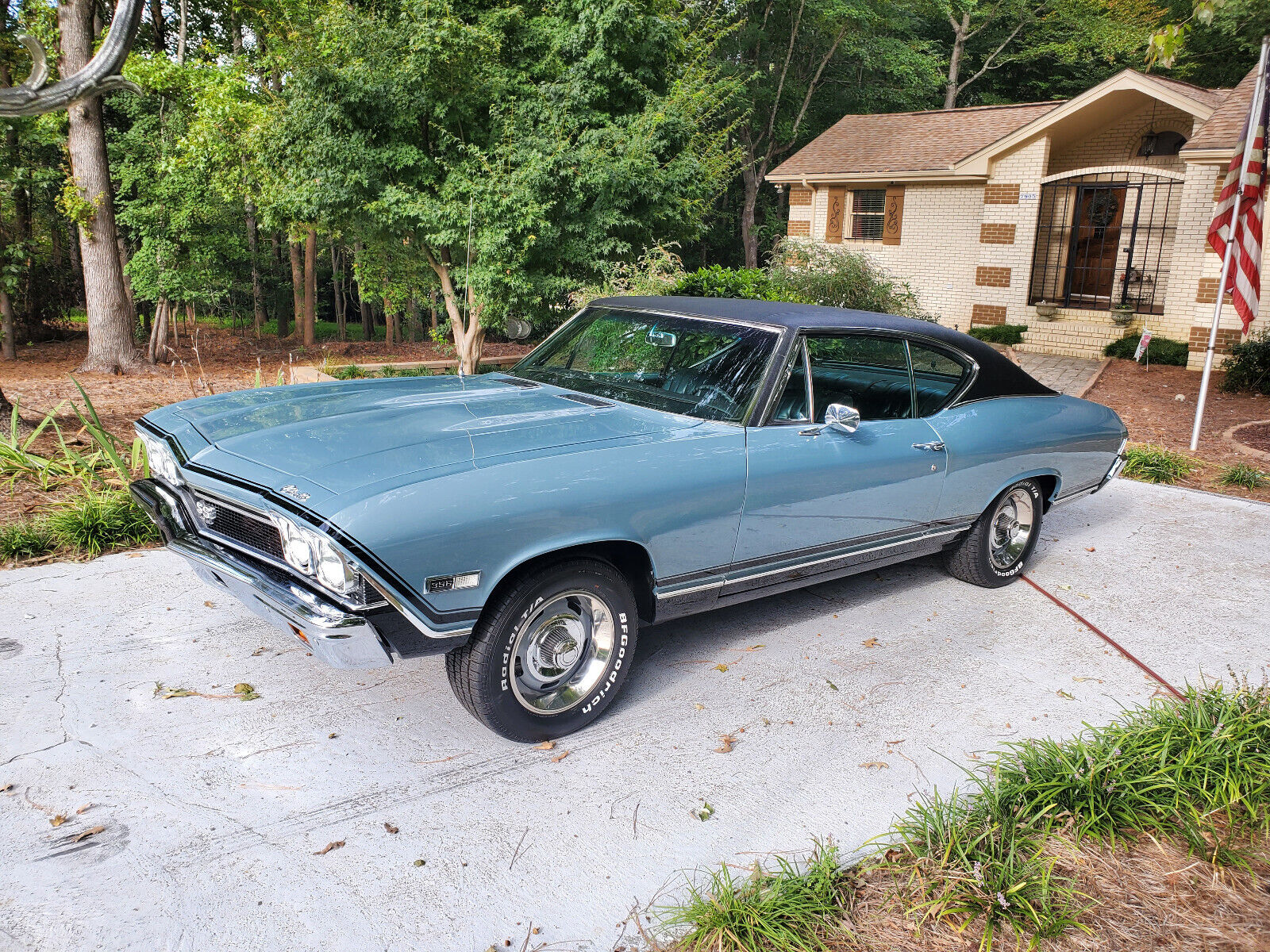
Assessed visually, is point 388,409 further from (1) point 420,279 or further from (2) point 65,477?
(1) point 420,279

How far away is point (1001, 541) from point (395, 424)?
361 cm

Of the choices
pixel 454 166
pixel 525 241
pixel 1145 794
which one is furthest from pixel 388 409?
pixel 454 166

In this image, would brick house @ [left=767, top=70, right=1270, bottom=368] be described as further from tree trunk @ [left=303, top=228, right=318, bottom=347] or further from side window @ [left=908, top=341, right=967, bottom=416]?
side window @ [left=908, top=341, right=967, bottom=416]

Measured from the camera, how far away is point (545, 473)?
3.32m

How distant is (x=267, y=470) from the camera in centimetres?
330

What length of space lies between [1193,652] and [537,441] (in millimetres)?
3472

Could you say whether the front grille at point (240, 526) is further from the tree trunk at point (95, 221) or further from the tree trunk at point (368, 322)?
the tree trunk at point (368, 322)

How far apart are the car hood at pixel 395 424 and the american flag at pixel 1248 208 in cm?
731

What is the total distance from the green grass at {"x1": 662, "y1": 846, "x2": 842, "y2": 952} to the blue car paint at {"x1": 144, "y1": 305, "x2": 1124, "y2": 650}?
116 cm

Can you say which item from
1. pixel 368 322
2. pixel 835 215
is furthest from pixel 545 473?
pixel 368 322

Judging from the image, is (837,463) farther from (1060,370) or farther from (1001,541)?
(1060,370)

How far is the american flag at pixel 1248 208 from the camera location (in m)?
8.51

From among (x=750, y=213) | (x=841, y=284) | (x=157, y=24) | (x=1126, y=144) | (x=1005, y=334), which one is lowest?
(x=1005, y=334)

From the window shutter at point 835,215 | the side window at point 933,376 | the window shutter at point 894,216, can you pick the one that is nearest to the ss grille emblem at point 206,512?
the side window at point 933,376
